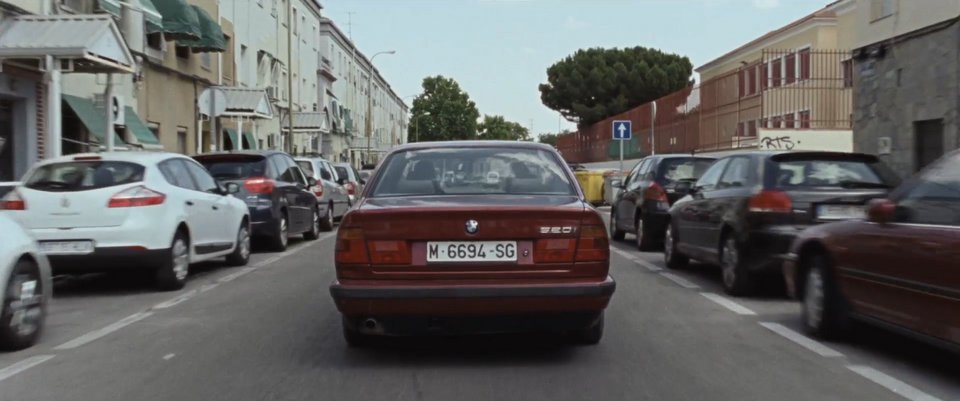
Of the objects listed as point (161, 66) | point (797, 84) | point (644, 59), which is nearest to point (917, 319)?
point (797, 84)

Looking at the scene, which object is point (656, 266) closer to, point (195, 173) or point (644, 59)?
point (195, 173)

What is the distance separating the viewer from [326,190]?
1962 centimetres

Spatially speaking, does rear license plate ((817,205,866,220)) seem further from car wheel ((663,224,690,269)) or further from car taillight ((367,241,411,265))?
car taillight ((367,241,411,265))

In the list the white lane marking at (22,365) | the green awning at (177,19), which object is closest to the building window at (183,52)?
the green awning at (177,19)

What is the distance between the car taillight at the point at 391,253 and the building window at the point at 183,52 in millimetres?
23969

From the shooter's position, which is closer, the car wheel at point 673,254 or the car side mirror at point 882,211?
the car side mirror at point 882,211

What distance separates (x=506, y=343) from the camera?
Result: 6.73m

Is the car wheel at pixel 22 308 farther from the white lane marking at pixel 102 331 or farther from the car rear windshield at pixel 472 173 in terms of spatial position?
the car rear windshield at pixel 472 173

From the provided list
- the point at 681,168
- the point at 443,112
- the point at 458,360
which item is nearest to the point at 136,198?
the point at 458,360

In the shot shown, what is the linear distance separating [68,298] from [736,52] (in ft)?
151

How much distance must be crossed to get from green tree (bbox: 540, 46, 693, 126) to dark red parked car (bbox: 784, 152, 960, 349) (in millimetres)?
60723

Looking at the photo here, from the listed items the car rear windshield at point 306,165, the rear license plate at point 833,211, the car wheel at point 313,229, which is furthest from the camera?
the car rear windshield at point 306,165

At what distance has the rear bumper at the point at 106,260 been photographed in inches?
363

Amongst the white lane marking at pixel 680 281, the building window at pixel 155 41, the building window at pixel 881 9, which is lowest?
the white lane marking at pixel 680 281
